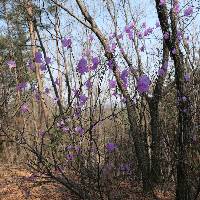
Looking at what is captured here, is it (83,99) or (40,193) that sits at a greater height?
(83,99)

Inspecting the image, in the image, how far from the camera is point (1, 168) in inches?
549

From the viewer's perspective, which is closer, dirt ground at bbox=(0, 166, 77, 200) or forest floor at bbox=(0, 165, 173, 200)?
forest floor at bbox=(0, 165, 173, 200)

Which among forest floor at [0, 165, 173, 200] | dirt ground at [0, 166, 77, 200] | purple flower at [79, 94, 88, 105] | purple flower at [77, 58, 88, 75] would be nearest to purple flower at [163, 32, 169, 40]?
purple flower at [79, 94, 88, 105]

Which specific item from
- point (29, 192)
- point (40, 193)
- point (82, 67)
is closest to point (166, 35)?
point (82, 67)

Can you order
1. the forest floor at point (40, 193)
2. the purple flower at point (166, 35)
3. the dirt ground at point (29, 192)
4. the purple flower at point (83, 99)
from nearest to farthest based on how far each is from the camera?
the purple flower at point (83, 99) → the purple flower at point (166, 35) → the forest floor at point (40, 193) → the dirt ground at point (29, 192)

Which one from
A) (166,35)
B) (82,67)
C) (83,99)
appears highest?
Answer: (166,35)

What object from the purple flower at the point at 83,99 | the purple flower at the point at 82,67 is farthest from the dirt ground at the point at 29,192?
the purple flower at the point at 82,67

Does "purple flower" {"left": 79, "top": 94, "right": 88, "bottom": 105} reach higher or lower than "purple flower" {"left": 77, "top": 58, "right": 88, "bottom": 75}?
lower

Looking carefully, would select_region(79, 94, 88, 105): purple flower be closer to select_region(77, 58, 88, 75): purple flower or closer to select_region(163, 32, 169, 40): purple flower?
select_region(77, 58, 88, 75): purple flower

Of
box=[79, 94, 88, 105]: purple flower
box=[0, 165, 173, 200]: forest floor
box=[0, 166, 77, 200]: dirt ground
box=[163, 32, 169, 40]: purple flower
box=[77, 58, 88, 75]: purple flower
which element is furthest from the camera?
box=[0, 166, 77, 200]: dirt ground

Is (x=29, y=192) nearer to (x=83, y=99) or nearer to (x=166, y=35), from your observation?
(x=83, y=99)

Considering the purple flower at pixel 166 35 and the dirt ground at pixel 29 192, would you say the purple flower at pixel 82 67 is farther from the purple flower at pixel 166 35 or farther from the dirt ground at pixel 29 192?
the dirt ground at pixel 29 192

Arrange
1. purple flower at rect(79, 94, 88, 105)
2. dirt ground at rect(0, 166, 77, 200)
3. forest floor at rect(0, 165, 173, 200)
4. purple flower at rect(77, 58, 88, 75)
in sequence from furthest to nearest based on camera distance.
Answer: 1. dirt ground at rect(0, 166, 77, 200)
2. forest floor at rect(0, 165, 173, 200)
3. purple flower at rect(79, 94, 88, 105)
4. purple flower at rect(77, 58, 88, 75)

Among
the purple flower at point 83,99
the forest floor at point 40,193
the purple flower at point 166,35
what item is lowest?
the forest floor at point 40,193
